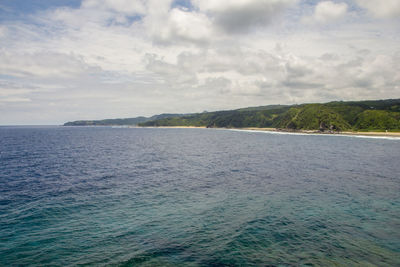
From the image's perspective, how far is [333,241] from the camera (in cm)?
2445

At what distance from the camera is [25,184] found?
47.7 metres

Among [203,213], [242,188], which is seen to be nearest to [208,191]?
[242,188]

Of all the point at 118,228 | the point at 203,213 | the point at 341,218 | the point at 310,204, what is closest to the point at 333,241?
the point at 341,218

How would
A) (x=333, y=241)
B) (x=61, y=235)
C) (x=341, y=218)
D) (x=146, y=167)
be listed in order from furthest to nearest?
(x=146, y=167) → (x=341, y=218) → (x=61, y=235) → (x=333, y=241)

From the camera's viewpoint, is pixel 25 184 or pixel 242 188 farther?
pixel 25 184

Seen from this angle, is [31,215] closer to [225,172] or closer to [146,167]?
[146,167]

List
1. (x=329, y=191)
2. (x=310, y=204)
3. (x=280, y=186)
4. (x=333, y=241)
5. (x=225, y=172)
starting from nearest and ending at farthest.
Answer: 1. (x=333, y=241)
2. (x=310, y=204)
3. (x=329, y=191)
4. (x=280, y=186)
5. (x=225, y=172)

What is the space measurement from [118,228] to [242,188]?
79.7 feet

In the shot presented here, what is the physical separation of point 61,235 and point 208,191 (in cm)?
2378

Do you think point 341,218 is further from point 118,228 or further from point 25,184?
point 25,184

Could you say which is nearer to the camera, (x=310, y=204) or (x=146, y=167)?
(x=310, y=204)

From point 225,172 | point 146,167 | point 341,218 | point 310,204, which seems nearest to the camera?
point 341,218

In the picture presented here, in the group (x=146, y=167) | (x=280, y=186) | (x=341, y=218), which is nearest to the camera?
(x=341, y=218)

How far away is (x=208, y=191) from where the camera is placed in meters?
42.7
